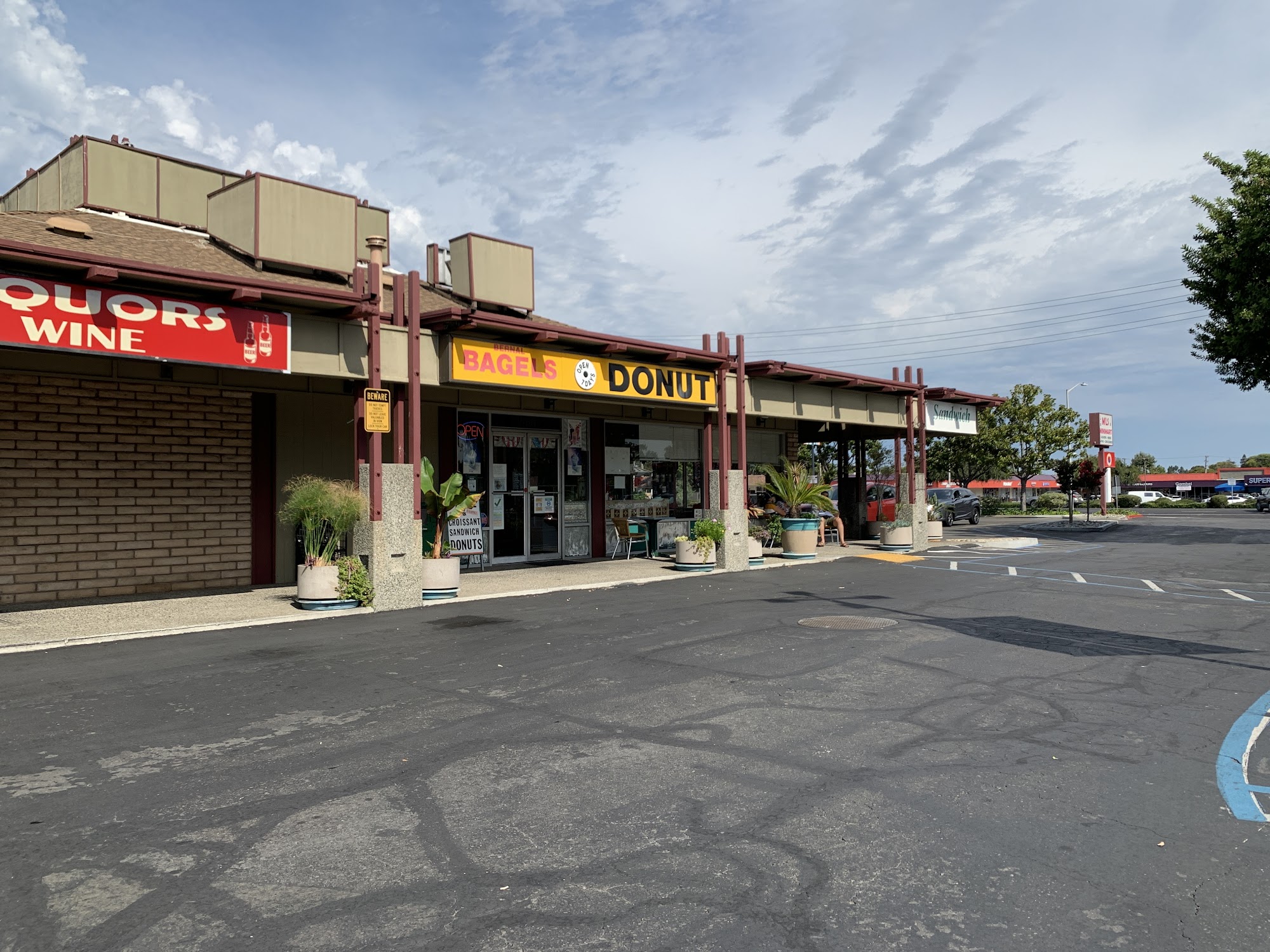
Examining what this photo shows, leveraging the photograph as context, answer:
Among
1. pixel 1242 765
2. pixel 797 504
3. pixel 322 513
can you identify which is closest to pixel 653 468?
pixel 797 504

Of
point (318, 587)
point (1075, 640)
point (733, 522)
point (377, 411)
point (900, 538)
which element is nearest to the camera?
point (1075, 640)

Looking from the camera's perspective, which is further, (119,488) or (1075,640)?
(119,488)

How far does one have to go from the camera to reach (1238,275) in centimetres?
2530

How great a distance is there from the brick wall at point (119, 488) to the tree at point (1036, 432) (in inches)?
1812

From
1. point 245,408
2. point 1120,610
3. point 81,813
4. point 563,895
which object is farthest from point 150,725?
point 1120,610

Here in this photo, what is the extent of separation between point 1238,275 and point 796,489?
1554cm

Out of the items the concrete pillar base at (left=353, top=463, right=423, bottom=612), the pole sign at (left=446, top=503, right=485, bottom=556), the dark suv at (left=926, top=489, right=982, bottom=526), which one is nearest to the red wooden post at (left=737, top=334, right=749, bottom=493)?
the pole sign at (left=446, top=503, right=485, bottom=556)

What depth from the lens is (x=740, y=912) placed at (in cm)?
348

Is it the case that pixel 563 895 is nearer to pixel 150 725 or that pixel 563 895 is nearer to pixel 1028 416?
pixel 150 725

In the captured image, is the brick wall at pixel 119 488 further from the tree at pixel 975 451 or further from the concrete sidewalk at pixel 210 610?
the tree at pixel 975 451

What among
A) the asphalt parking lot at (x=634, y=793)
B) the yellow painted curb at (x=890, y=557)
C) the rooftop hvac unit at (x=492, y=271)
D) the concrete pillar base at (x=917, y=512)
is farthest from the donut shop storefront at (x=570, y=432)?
the asphalt parking lot at (x=634, y=793)

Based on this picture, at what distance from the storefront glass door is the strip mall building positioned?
5 cm

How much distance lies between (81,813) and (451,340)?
32.5 ft

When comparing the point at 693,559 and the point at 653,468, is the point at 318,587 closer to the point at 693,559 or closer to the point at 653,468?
the point at 693,559
